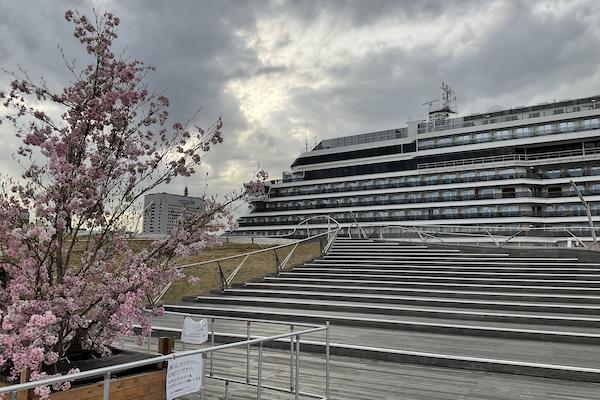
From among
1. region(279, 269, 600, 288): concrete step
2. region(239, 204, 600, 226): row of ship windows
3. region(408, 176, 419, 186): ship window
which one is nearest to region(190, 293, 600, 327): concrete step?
region(279, 269, 600, 288): concrete step

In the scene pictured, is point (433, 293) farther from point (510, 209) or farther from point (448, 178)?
point (448, 178)

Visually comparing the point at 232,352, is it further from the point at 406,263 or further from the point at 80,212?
the point at 406,263

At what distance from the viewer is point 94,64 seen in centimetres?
498

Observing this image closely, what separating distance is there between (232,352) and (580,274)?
35.4 ft

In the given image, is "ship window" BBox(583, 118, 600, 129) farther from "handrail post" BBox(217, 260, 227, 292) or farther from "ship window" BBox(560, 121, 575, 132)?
"handrail post" BBox(217, 260, 227, 292)

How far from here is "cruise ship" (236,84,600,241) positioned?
4775 centimetres

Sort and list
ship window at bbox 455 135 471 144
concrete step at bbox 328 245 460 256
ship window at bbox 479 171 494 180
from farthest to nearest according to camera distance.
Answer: ship window at bbox 455 135 471 144 < ship window at bbox 479 171 494 180 < concrete step at bbox 328 245 460 256

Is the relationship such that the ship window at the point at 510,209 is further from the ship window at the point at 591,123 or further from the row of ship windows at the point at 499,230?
the ship window at the point at 591,123

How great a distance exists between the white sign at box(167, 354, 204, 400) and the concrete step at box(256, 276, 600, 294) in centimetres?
1011

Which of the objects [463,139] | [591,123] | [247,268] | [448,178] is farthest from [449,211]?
[247,268]

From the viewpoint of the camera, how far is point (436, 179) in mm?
55594

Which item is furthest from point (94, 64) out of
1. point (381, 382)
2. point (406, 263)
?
point (406, 263)

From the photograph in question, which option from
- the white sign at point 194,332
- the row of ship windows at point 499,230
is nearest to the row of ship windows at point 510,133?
the row of ship windows at point 499,230

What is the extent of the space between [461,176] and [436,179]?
313cm
